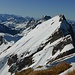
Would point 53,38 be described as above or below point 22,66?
above

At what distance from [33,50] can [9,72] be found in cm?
2246

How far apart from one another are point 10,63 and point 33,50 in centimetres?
2694

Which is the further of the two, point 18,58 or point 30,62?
point 18,58

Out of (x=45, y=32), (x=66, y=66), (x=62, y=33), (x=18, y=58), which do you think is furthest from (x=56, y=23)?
(x=66, y=66)

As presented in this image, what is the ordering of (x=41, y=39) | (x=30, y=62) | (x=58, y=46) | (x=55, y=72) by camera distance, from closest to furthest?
1. (x=55, y=72)
2. (x=58, y=46)
3. (x=30, y=62)
4. (x=41, y=39)

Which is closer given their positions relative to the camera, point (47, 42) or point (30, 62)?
point (30, 62)

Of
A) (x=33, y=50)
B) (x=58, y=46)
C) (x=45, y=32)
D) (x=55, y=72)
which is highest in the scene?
(x=45, y=32)

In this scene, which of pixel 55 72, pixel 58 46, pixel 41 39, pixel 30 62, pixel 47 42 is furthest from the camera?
pixel 41 39

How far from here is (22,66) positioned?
178 metres

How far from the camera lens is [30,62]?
166250 millimetres

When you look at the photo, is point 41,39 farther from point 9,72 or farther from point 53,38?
point 9,72

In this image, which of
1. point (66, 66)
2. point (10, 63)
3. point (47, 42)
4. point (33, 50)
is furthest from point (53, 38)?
point (66, 66)

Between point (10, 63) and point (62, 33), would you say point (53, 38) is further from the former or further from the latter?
point (10, 63)

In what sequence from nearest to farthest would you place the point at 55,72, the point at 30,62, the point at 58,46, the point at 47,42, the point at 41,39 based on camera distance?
the point at 55,72 < the point at 58,46 < the point at 30,62 < the point at 47,42 < the point at 41,39
